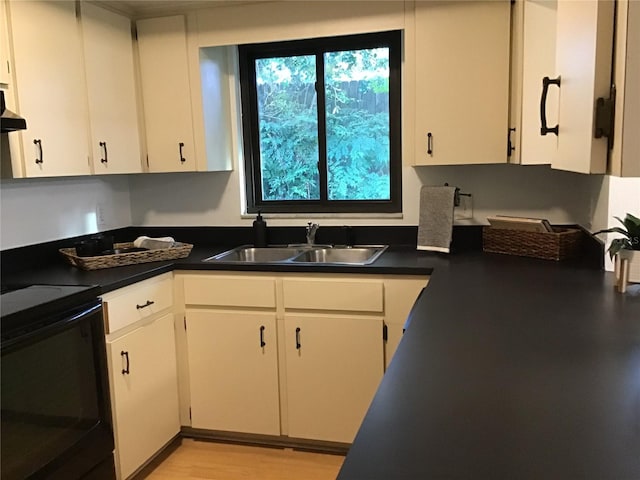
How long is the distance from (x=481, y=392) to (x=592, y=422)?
0.68ft

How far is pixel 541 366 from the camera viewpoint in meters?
1.26

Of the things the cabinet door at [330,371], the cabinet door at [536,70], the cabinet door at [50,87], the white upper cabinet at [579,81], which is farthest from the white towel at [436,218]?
the cabinet door at [50,87]

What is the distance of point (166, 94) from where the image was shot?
3.01m

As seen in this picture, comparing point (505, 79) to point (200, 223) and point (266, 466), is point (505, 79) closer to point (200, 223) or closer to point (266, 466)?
point (200, 223)

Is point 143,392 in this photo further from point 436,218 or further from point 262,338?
point 436,218

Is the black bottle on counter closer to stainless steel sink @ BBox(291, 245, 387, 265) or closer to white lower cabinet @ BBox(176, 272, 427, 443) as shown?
stainless steel sink @ BBox(291, 245, 387, 265)

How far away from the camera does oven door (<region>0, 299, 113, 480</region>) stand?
1.80m

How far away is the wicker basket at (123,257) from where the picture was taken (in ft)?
8.44

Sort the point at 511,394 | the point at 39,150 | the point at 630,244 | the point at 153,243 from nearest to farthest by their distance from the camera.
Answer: the point at 511,394 → the point at 630,244 → the point at 39,150 → the point at 153,243

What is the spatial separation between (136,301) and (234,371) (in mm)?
608

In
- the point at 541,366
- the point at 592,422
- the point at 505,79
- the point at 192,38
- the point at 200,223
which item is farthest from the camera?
the point at 200,223

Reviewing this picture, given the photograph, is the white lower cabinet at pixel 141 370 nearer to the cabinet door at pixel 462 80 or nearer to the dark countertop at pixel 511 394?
the dark countertop at pixel 511 394

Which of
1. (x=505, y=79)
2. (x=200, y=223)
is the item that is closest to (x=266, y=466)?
(x=200, y=223)

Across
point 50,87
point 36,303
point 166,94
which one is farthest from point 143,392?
point 166,94
